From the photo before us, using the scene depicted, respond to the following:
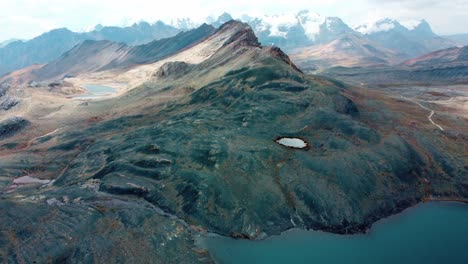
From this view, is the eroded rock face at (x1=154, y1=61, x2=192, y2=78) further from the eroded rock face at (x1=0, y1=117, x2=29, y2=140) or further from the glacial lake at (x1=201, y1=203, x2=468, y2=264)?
the glacial lake at (x1=201, y1=203, x2=468, y2=264)

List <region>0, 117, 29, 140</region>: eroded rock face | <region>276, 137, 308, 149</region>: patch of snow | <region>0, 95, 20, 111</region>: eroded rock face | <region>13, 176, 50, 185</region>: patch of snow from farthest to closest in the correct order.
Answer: <region>0, 95, 20, 111</region>: eroded rock face < <region>0, 117, 29, 140</region>: eroded rock face < <region>276, 137, 308, 149</region>: patch of snow < <region>13, 176, 50, 185</region>: patch of snow

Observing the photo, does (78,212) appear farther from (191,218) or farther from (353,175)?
(353,175)

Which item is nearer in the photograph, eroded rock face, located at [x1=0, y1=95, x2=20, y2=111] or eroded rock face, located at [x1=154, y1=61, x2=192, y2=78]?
eroded rock face, located at [x1=0, y1=95, x2=20, y2=111]

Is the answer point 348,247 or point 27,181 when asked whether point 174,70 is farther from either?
point 348,247

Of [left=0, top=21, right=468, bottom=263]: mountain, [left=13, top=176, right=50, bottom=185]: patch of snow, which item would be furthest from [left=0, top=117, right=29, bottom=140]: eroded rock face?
[left=13, top=176, right=50, bottom=185]: patch of snow

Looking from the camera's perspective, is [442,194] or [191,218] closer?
[191,218]

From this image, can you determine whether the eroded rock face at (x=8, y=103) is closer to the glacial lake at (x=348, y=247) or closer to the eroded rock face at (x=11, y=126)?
the eroded rock face at (x=11, y=126)

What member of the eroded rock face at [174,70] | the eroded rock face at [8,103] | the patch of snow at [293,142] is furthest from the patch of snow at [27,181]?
the eroded rock face at [174,70]

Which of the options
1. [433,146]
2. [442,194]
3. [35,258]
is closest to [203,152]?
[35,258]
